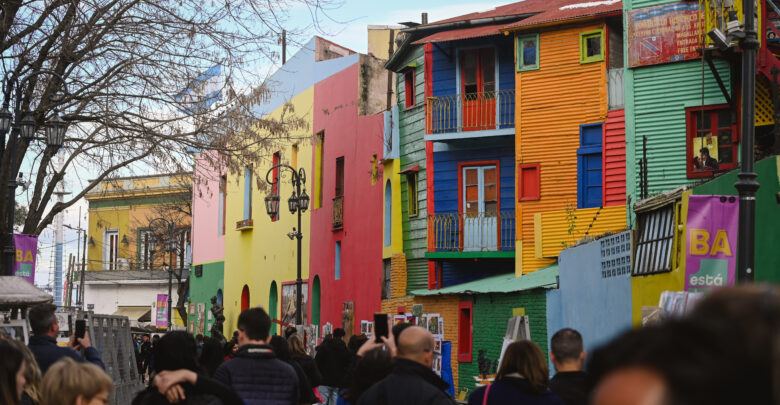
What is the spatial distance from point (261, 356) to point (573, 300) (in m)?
14.9

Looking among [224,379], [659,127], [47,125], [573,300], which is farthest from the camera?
[659,127]

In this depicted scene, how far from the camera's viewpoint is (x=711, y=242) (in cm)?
1308

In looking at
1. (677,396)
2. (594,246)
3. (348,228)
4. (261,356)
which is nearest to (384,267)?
(348,228)

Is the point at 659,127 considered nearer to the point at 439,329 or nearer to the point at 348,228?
the point at 439,329

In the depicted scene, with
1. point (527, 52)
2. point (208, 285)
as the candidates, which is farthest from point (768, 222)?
point (208, 285)

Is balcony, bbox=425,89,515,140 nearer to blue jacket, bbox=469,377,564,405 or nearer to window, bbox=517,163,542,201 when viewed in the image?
window, bbox=517,163,542,201

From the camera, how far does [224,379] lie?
6.84 metres

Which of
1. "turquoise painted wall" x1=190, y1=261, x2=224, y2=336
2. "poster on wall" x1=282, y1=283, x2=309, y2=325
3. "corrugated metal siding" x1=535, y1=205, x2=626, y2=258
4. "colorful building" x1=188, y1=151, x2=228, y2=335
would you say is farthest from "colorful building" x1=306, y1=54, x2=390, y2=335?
"turquoise painted wall" x1=190, y1=261, x2=224, y2=336

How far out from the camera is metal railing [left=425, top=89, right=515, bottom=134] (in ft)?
92.6

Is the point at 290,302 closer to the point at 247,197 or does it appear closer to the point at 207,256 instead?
the point at 247,197

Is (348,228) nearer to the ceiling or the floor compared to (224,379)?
nearer to the ceiling

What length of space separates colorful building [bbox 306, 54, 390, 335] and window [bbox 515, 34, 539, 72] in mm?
6648

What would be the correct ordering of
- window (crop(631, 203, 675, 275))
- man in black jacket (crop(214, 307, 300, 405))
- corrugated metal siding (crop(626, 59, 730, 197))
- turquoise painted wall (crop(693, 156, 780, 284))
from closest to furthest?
man in black jacket (crop(214, 307, 300, 405)) < turquoise painted wall (crop(693, 156, 780, 284)) < window (crop(631, 203, 675, 275)) < corrugated metal siding (crop(626, 59, 730, 197))

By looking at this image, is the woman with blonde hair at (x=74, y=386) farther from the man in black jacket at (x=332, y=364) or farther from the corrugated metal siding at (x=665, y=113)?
the corrugated metal siding at (x=665, y=113)
